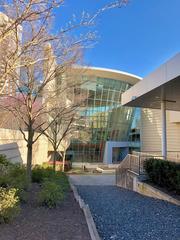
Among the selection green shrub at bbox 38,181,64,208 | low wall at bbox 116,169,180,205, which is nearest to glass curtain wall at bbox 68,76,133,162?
low wall at bbox 116,169,180,205

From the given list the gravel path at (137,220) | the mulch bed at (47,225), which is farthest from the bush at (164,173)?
the mulch bed at (47,225)

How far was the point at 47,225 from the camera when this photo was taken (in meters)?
5.52

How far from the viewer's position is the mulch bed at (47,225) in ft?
15.8

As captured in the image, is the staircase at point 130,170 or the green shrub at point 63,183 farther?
the staircase at point 130,170

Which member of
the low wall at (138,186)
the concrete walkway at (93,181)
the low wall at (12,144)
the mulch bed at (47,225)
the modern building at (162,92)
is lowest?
the concrete walkway at (93,181)

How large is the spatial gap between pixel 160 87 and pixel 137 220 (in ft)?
20.6

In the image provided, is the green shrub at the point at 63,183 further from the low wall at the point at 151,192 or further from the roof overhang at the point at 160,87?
the roof overhang at the point at 160,87

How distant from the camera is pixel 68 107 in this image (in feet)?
46.6

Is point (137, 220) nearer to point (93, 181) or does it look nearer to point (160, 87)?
point (160, 87)

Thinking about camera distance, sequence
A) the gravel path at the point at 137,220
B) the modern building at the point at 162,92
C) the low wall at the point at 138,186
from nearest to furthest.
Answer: the gravel path at the point at 137,220, the low wall at the point at 138,186, the modern building at the point at 162,92

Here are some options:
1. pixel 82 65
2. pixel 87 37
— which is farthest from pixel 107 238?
pixel 82 65

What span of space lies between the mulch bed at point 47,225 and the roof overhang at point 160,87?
19.4 ft

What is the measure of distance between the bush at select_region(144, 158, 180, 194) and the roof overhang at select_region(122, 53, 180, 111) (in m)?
3.04

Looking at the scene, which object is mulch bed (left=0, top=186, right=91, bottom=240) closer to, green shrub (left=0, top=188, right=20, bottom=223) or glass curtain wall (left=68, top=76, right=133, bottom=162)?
green shrub (left=0, top=188, right=20, bottom=223)
